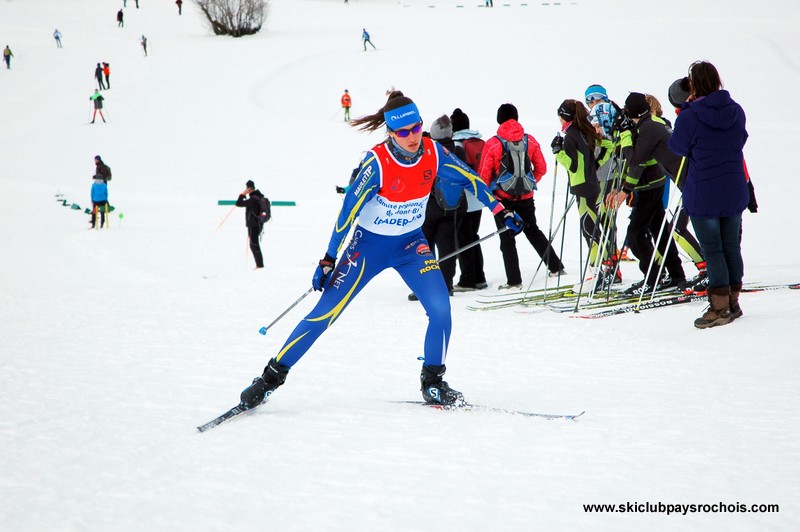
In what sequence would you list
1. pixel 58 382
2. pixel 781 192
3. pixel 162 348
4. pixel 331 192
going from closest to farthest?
1. pixel 58 382
2. pixel 162 348
3. pixel 781 192
4. pixel 331 192

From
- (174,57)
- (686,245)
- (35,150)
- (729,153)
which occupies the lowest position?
(686,245)

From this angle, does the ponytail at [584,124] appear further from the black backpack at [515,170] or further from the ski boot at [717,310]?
the ski boot at [717,310]

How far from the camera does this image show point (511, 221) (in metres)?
4.39

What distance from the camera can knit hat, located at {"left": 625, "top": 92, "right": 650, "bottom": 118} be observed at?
6.39 meters

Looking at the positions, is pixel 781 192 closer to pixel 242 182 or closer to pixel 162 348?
pixel 162 348

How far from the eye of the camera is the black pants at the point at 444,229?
7.91 metres

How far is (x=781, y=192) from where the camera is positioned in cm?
1356

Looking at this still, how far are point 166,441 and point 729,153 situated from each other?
165 inches

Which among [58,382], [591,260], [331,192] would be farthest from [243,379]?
[331,192]

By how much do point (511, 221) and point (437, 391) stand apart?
108cm

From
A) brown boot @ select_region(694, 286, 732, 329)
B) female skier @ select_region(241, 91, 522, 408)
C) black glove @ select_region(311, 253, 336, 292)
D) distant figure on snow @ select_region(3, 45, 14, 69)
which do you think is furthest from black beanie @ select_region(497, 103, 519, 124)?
distant figure on snow @ select_region(3, 45, 14, 69)

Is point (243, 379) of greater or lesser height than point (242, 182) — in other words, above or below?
below

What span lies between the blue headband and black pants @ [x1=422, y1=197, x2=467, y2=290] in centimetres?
371

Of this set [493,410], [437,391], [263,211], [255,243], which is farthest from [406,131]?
[255,243]
